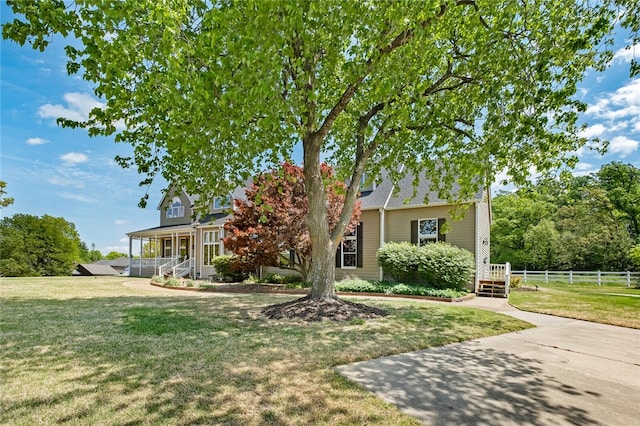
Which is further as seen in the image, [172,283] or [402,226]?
[172,283]

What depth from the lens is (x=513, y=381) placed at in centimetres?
395

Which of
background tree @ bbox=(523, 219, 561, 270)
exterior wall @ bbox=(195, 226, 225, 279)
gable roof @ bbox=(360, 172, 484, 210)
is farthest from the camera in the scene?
background tree @ bbox=(523, 219, 561, 270)

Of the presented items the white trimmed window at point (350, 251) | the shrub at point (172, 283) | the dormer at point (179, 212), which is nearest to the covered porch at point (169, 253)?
the dormer at point (179, 212)

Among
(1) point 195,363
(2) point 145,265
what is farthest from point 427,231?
(2) point 145,265

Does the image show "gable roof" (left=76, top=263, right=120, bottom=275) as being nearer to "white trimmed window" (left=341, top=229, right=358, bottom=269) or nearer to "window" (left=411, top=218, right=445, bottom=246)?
"white trimmed window" (left=341, top=229, right=358, bottom=269)

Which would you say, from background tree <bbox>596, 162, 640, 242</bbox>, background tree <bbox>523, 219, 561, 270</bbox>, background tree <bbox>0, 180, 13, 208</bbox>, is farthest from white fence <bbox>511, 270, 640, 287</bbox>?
background tree <bbox>0, 180, 13, 208</bbox>

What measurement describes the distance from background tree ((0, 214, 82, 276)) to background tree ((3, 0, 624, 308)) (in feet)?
66.8

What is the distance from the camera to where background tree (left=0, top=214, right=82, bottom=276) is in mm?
21906

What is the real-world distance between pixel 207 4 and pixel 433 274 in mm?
10945

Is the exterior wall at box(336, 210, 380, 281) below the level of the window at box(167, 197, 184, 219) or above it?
below

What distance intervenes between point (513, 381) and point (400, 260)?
995cm

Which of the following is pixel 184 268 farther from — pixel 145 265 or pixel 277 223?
pixel 277 223

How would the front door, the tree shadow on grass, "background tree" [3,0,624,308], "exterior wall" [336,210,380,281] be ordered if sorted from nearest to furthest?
the tree shadow on grass < "background tree" [3,0,624,308] < "exterior wall" [336,210,380,281] < the front door

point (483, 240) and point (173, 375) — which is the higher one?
point (483, 240)
